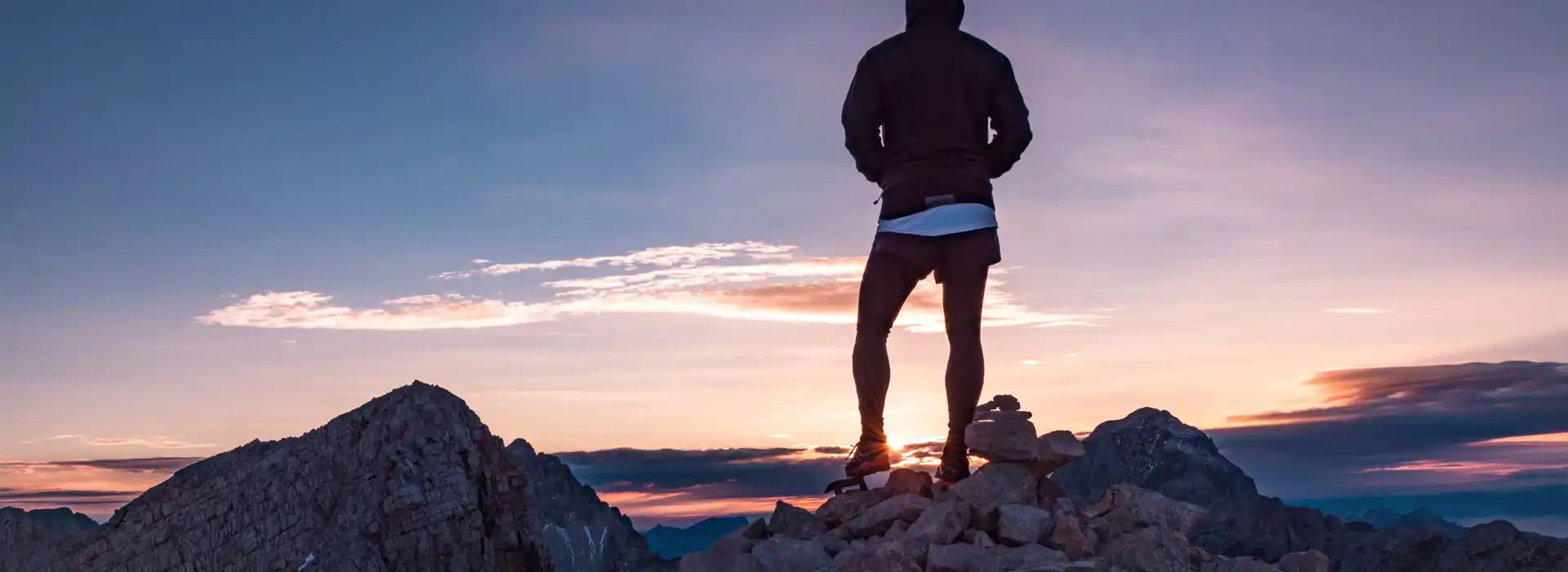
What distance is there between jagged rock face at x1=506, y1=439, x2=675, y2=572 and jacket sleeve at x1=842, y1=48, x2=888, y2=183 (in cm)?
10837

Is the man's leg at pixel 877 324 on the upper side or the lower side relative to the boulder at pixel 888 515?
upper

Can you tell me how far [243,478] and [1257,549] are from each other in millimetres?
21381

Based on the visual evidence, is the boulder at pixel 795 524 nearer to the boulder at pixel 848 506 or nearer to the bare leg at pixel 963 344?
the boulder at pixel 848 506

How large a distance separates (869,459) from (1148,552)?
9.23 feet

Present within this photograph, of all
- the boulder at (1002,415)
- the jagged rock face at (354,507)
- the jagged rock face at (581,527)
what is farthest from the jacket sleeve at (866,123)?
the jagged rock face at (581,527)

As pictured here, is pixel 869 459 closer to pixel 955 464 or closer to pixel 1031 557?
pixel 955 464

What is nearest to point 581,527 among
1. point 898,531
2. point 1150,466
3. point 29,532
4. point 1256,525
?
point 1150,466

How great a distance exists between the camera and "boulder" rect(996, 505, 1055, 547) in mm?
10773

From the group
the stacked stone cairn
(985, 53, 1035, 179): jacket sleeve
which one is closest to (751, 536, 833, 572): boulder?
the stacked stone cairn

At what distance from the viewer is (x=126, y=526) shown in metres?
9.91

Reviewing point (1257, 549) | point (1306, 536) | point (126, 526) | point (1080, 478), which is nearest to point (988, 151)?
point (126, 526)

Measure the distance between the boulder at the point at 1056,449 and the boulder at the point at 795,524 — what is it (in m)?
2.10

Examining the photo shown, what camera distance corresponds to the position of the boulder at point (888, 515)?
1141cm

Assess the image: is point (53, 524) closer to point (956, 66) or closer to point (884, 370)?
point (884, 370)
